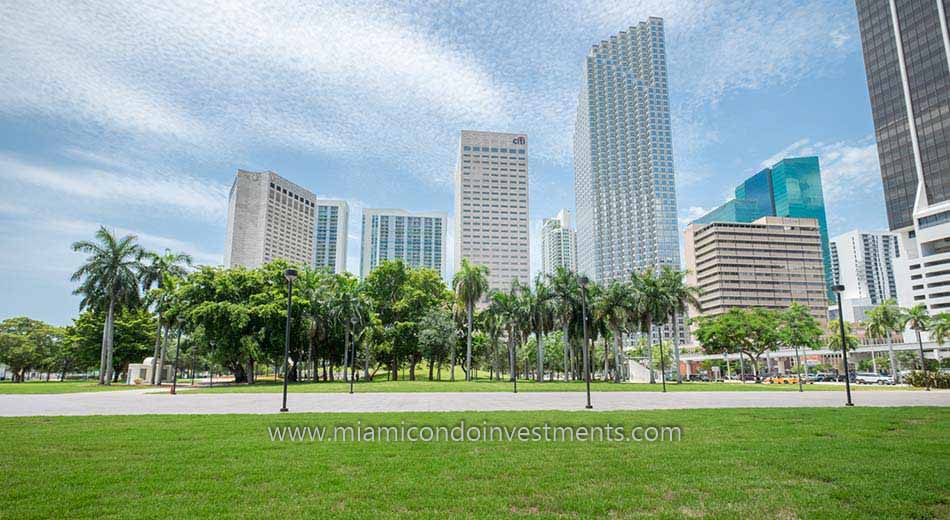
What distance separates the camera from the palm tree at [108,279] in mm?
50625

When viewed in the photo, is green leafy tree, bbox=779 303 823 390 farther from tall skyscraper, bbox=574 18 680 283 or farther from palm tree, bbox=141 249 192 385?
tall skyscraper, bbox=574 18 680 283

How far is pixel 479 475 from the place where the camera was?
314 inches

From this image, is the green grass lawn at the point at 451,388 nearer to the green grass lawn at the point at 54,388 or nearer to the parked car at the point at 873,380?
the green grass lawn at the point at 54,388

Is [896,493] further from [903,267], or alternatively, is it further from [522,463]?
[903,267]

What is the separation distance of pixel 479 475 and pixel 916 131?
13668cm

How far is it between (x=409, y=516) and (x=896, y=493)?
6259 mm

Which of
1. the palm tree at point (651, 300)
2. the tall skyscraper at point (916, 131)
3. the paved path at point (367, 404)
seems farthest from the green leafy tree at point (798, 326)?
the paved path at point (367, 404)

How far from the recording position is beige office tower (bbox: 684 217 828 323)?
154875 millimetres

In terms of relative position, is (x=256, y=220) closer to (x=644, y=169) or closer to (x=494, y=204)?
(x=494, y=204)

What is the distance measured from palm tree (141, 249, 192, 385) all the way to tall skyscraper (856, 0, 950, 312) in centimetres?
12914

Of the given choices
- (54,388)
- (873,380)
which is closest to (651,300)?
(873,380)

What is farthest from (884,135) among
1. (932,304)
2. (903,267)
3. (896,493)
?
(896,493)

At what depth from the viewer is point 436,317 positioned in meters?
63.5

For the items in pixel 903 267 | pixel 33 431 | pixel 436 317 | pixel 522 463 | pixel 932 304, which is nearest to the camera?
pixel 522 463
